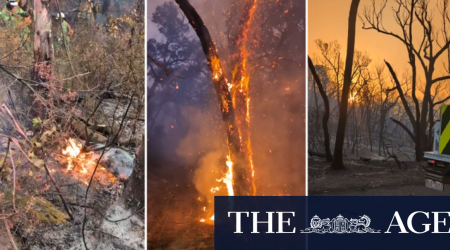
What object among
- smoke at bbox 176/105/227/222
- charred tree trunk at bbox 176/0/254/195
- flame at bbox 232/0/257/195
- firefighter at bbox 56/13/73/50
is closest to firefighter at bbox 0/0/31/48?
firefighter at bbox 56/13/73/50

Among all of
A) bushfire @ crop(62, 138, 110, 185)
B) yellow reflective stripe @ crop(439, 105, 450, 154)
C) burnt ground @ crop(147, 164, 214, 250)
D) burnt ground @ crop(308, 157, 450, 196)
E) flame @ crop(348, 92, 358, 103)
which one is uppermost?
flame @ crop(348, 92, 358, 103)

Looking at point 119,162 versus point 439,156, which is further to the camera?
point 119,162

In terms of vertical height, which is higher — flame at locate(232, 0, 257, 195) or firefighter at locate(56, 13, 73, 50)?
firefighter at locate(56, 13, 73, 50)

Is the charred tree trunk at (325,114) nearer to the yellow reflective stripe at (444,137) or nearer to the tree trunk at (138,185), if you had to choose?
the yellow reflective stripe at (444,137)

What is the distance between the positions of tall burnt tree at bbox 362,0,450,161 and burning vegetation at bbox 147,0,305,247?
658 mm

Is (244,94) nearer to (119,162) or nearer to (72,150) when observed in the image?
(119,162)

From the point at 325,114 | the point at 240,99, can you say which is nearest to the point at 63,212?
the point at 240,99

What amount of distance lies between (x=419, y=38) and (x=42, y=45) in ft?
9.97

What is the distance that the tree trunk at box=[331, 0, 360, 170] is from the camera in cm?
278

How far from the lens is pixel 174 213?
2.89 metres

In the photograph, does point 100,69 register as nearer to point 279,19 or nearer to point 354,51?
point 279,19

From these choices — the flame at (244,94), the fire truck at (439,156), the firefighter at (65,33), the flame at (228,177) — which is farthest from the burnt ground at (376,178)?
the firefighter at (65,33)

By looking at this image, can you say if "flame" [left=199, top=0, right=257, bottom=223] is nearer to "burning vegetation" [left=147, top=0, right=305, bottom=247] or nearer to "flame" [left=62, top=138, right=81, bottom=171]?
"burning vegetation" [left=147, top=0, right=305, bottom=247]

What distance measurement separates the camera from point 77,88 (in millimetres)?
2873
